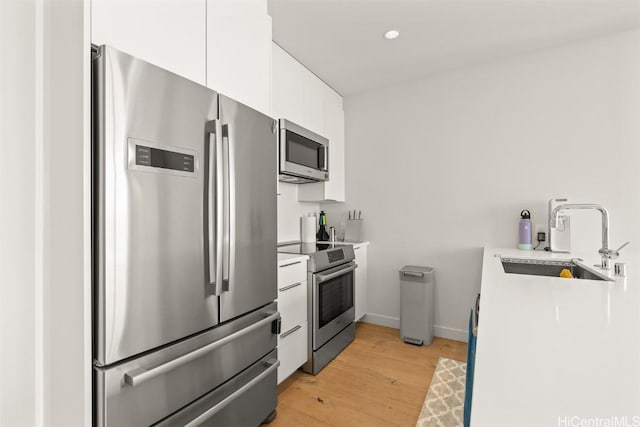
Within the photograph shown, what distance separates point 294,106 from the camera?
2.61 m

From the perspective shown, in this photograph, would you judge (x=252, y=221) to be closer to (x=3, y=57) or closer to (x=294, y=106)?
(x=3, y=57)

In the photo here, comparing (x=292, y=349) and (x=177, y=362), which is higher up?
(x=177, y=362)

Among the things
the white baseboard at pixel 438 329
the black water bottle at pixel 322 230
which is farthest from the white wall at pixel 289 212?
the white baseboard at pixel 438 329

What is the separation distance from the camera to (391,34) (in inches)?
90.4

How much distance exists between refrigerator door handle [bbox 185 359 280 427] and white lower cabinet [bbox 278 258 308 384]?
0.26 meters

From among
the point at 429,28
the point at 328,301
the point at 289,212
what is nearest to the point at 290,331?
the point at 328,301

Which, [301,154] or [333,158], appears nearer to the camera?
[301,154]

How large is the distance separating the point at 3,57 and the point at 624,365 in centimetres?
194

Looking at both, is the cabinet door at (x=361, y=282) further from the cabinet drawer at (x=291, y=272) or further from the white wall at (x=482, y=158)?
the cabinet drawer at (x=291, y=272)

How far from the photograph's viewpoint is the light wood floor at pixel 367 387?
1.78 metres

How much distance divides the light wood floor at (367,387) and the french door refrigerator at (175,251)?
372 mm

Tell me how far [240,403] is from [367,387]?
0.96m

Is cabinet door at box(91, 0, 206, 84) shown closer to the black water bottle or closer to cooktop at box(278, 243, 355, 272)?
cooktop at box(278, 243, 355, 272)

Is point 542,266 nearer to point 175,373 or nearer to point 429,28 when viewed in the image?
point 429,28
